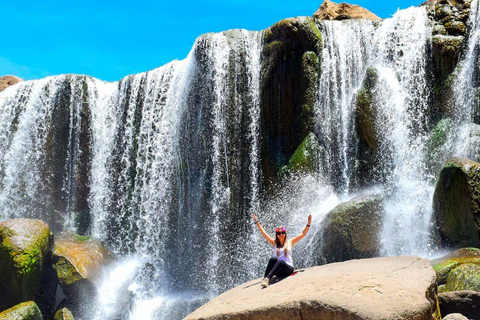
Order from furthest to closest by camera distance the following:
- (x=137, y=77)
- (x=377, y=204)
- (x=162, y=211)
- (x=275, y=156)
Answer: (x=137, y=77) < (x=162, y=211) < (x=275, y=156) < (x=377, y=204)

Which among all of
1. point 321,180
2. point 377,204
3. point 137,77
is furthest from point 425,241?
point 137,77

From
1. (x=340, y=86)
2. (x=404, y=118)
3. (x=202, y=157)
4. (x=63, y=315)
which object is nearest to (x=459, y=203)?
(x=404, y=118)

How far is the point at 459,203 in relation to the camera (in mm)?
10531

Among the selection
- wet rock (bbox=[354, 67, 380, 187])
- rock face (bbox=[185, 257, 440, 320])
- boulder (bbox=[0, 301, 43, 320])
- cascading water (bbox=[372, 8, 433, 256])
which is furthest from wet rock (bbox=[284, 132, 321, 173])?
rock face (bbox=[185, 257, 440, 320])

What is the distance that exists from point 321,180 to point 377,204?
118 inches

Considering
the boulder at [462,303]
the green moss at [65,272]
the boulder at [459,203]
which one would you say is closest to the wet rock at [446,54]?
the boulder at [459,203]

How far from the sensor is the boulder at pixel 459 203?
10.3 meters

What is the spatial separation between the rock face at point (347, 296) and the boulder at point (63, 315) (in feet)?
26.0

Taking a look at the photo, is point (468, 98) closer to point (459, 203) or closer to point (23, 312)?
point (459, 203)

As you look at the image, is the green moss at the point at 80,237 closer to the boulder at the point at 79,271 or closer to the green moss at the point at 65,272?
the boulder at the point at 79,271

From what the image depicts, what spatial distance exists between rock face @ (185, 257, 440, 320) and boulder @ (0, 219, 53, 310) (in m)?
7.98

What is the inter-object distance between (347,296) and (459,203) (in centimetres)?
600

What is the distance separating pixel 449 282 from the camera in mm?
8734

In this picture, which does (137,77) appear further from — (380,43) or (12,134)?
(380,43)
